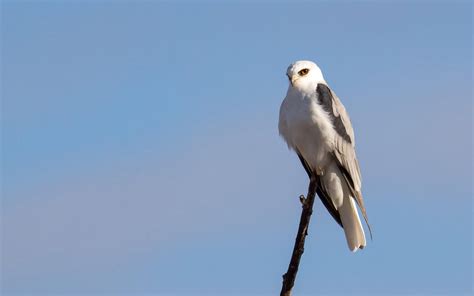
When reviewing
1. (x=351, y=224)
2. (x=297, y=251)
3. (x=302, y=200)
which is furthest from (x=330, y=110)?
(x=297, y=251)

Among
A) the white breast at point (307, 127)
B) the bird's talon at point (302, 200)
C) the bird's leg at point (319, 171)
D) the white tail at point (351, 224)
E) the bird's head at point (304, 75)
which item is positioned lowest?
the bird's talon at point (302, 200)

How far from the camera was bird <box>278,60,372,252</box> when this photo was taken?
830 cm

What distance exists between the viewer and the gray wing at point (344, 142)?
8.38 meters

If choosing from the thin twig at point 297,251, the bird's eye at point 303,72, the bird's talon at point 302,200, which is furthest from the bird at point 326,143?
the thin twig at point 297,251

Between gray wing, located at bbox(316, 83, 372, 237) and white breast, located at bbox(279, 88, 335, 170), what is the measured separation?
81mm

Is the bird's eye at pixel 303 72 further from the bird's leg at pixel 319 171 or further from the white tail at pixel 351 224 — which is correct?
the white tail at pixel 351 224

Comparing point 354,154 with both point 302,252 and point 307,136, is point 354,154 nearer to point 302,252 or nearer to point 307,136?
point 307,136

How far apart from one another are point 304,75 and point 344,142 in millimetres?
922

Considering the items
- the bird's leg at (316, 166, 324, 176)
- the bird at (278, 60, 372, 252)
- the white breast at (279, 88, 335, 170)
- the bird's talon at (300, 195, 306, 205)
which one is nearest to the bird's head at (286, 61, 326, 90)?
the bird at (278, 60, 372, 252)

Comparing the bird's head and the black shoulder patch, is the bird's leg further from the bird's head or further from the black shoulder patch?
the bird's head

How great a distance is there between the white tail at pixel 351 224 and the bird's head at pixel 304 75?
4.07 ft

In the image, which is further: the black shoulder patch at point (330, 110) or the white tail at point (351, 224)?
the white tail at point (351, 224)

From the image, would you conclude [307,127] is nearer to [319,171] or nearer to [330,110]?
[330,110]

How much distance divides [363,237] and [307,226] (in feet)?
6.71
